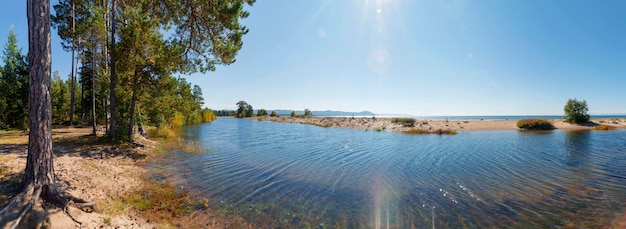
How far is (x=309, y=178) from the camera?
11750mm

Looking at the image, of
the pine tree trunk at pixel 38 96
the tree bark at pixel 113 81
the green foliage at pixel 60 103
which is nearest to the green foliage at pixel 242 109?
the green foliage at pixel 60 103

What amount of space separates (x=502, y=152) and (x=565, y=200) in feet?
37.4

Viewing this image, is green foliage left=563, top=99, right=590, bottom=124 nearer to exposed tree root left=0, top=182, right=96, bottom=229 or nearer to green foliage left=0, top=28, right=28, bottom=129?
exposed tree root left=0, top=182, right=96, bottom=229

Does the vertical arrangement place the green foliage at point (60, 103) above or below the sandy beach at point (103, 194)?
above

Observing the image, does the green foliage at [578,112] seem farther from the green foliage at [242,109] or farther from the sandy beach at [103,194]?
the green foliage at [242,109]

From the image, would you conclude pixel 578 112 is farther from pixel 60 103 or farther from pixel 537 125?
pixel 60 103

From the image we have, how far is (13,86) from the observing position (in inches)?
1045

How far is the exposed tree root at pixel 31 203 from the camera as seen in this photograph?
15.8ft

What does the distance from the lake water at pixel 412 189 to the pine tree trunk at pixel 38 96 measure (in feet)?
14.4

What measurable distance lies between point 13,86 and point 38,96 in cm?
3333

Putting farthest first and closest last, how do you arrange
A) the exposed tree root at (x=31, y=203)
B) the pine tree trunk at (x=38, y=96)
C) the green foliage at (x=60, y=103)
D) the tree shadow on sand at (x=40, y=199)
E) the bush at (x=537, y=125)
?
the bush at (x=537, y=125) → the green foliage at (x=60, y=103) → the pine tree trunk at (x=38, y=96) → the tree shadow on sand at (x=40, y=199) → the exposed tree root at (x=31, y=203)

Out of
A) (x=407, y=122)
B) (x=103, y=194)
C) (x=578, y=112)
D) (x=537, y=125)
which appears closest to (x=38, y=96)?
(x=103, y=194)

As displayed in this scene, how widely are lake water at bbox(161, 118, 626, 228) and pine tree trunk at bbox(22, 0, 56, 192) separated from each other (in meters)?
4.38

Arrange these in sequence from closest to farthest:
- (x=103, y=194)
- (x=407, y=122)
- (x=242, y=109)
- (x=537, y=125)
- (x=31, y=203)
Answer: (x=31, y=203), (x=103, y=194), (x=537, y=125), (x=407, y=122), (x=242, y=109)
